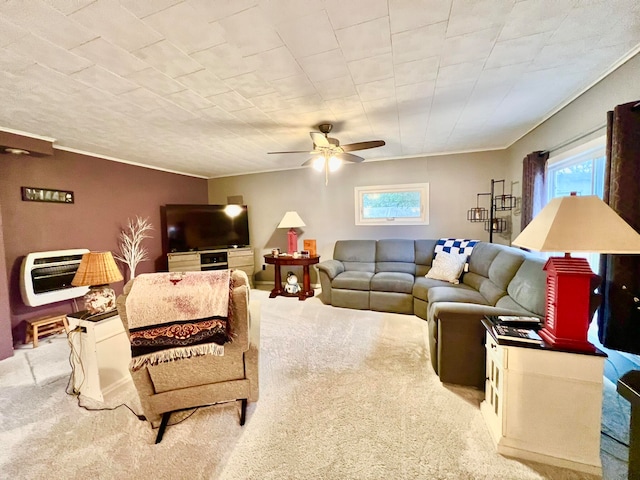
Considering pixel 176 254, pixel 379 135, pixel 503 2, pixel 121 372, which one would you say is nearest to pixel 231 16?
pixel 503 2

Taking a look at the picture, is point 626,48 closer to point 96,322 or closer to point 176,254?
point 96,322

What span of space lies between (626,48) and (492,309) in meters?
1.90

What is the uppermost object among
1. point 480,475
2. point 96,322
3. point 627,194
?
point 627,194

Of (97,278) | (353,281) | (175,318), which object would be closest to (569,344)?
(175,318)

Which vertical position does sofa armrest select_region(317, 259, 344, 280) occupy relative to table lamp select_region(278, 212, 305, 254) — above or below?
below

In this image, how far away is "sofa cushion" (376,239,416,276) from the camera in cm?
415

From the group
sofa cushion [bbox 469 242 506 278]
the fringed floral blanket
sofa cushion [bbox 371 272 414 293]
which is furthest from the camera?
sofa cushion [bbox 371 272 414 293]

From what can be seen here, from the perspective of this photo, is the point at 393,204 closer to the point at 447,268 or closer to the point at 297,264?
the point at 447,268

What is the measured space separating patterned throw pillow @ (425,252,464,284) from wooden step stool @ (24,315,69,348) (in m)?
4.53

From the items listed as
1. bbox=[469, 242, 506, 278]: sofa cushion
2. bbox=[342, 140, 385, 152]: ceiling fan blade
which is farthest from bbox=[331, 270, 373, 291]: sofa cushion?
bbox=[342, 140, 385, 152]: ceiling fan blade

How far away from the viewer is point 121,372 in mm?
2096

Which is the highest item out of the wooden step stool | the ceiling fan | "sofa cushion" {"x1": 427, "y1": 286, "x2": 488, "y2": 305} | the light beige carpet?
the ceiling fan

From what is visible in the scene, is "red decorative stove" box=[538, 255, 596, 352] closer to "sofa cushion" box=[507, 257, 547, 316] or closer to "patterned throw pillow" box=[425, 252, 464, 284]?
"sofa cushion" box=[507, 257, 547, 316]

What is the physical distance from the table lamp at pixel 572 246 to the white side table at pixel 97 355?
2838mm
